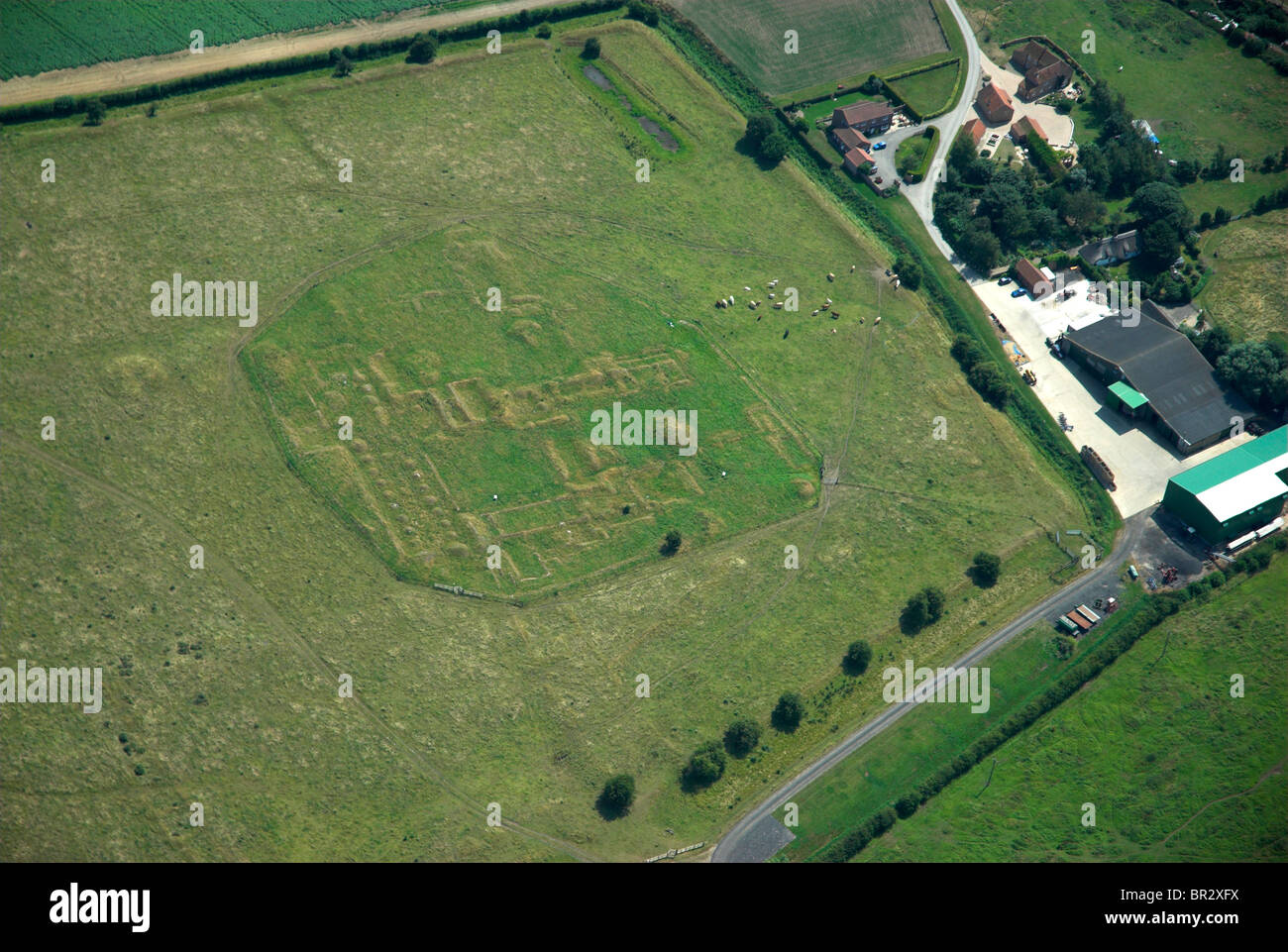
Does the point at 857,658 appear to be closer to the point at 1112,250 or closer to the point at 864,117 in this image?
the point at 1112,250

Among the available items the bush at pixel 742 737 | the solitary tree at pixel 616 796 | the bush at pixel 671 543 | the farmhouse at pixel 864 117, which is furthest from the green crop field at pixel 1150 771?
the farmhouse at pixel 864 117

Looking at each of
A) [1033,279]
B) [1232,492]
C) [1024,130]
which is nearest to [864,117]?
[1024,130]

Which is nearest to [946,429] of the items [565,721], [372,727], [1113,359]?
[1113,359]

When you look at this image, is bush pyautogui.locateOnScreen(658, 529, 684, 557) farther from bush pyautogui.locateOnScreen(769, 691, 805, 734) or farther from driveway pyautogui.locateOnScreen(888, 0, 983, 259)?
driveway pyautogui.locateOnScreen(888, 0, 983, 259)

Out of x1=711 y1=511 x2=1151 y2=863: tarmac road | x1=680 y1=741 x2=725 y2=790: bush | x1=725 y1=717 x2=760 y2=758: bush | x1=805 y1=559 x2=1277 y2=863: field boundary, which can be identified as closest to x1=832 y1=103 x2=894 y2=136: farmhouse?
x1=711 y1=511 x2=1151 y2=863: tarmac road

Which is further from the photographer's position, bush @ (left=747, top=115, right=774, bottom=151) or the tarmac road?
bush @ (left=747, top=115, right=774, bottom=151)

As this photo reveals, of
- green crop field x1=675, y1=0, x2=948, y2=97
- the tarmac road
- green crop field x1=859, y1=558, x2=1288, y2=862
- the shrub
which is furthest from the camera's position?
green crop field x1=675, y1=0, x2=948, y2=97

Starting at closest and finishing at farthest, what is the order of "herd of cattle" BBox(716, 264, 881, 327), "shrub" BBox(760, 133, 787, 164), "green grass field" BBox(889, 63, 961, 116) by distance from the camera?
1. "herd of cattle" BBox(716, 264, 881, 327)
2. "shrub" BBox(760, 133, 787, 164)
3. "green grass field" BBox(889, 63, 961, 116)
